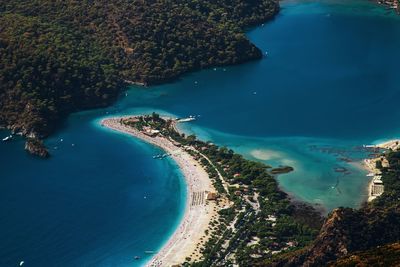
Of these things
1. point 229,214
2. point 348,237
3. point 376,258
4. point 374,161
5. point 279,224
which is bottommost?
point 229,214

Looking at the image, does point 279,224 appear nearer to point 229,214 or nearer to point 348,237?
point 229,214

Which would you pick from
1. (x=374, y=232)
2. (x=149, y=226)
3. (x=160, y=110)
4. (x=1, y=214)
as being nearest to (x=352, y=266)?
(x=374, y=232)

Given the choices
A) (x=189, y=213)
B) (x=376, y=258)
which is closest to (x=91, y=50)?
(x=189, y=213)

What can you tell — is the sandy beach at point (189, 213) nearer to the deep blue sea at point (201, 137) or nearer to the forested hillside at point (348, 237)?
the deep blue sea at point (201, 137)

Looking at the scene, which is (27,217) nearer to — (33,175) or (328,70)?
(33,175)

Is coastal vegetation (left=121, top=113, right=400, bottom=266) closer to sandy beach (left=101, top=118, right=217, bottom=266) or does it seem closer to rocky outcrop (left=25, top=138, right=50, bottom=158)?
sandy beach (left=101, top=118, right=217, bottom=266)
